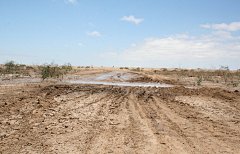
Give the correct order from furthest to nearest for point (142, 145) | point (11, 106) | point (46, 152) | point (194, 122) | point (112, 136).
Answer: point (11, 106), point (194, 122), point (112, 136), point (142, 145), point (46, 152)

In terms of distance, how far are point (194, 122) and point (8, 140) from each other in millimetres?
5611

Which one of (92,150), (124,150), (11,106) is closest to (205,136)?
(124,150)

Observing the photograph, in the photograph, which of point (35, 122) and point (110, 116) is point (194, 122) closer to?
point (110, 116)

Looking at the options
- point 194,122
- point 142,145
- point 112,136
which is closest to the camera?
point 142,145

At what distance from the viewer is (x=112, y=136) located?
4.23 meters

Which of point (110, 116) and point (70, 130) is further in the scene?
point (110, 116)

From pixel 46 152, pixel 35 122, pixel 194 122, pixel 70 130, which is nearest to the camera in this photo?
pixel 46 152

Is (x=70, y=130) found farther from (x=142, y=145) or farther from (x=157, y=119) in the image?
(x=157, y=119)

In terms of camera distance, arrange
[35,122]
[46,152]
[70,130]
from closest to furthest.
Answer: [46,152] < [70,130] < [35,122]

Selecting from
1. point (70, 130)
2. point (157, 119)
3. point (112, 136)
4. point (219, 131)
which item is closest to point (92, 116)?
point (70, 130)

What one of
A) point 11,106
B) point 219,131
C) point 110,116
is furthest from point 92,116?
point 219,131

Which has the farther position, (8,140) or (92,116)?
(92,116)

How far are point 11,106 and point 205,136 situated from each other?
23.6 ft

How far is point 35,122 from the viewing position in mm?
5074
